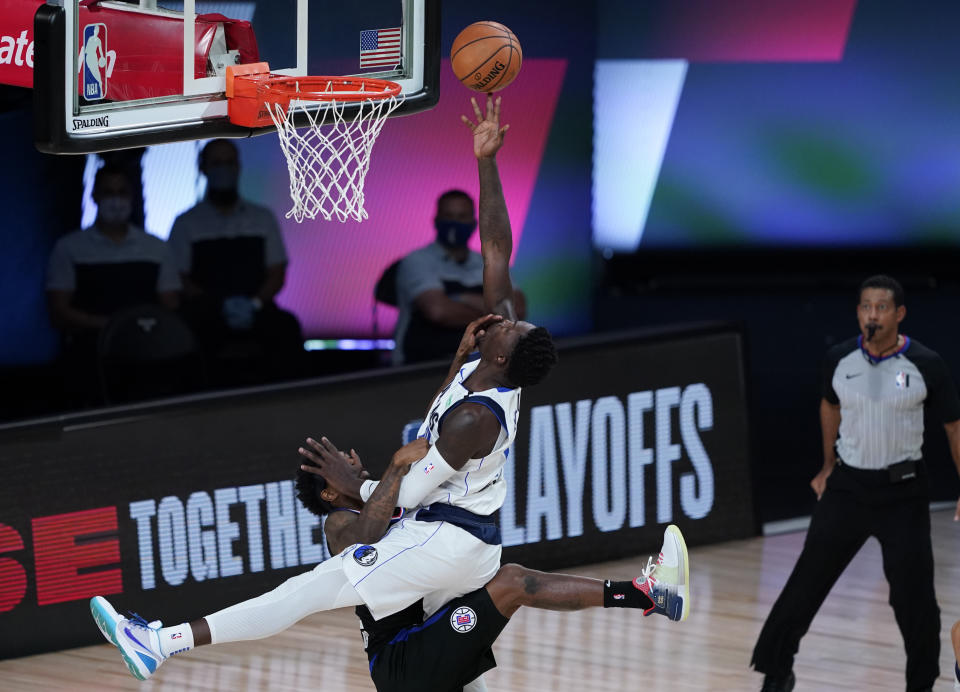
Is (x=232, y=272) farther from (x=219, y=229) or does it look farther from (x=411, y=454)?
(x=411, y=454)

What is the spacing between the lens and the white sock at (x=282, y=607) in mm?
5762

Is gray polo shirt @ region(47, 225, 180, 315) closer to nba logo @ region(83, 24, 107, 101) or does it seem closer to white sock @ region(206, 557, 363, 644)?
nba logo @ region(83, 24, 107, 101)

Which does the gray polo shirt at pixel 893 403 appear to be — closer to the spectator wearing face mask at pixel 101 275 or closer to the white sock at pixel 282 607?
the white sock at pixel 282 607

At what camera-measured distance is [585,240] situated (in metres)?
13.3

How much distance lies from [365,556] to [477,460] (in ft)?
1.88

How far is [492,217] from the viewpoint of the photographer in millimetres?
6371

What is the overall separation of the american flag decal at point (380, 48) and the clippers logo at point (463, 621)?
260cm

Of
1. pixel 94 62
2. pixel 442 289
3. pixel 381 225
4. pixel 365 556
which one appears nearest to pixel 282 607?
pixel 365 556

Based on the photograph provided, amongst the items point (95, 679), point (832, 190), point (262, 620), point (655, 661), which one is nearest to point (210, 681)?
point (95, 679)

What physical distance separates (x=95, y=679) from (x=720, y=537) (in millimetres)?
4384

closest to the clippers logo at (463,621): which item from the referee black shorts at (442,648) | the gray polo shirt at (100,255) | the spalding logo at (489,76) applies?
the referee black shorts at (442,648)

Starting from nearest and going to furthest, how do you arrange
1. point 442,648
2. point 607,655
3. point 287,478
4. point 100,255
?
1. point 442,648
2. point 607,655
3. point 287,478
4. point 100,255

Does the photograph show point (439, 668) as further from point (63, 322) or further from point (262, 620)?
point (63, 322)

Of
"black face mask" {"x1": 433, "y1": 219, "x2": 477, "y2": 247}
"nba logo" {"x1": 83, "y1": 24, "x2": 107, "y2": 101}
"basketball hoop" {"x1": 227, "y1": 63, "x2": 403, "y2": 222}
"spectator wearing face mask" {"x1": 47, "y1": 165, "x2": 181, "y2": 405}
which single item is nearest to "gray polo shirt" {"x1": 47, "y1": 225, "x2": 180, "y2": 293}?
"spectator wearing face mask" {"x1": 47, "y1": 165, "x2": 181, "y2": 405}
